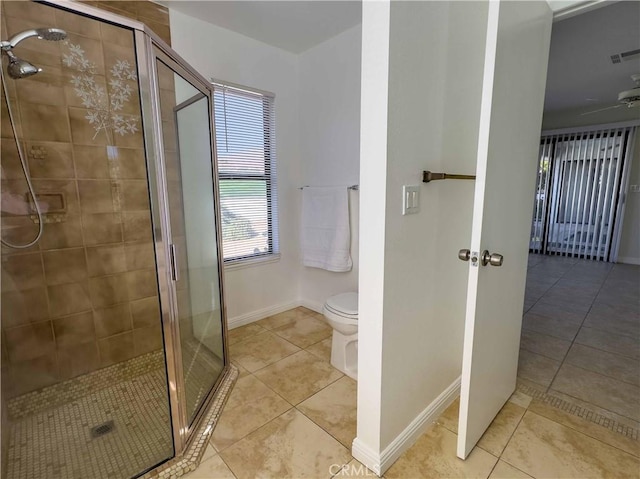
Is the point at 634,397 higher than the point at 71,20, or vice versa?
the point at 71,20

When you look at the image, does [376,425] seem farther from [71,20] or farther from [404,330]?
[71,20]

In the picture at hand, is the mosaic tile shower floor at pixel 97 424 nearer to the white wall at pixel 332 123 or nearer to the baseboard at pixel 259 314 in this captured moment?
the baseboard at pixel 259 314

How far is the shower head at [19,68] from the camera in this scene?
154 centimetres

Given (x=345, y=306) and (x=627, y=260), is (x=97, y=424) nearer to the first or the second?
(x=345, y=306)

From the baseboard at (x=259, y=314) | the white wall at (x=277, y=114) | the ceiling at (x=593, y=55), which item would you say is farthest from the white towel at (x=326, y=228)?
the ceiling at (x=593, y=55)

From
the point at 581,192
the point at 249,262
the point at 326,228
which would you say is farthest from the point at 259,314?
the point at 581,192

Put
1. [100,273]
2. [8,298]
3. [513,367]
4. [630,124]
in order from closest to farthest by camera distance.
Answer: [8,298], [513,367], [100,273], [630,124]

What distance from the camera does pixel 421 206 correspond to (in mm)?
1307

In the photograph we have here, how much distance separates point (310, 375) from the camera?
2012 millimetres

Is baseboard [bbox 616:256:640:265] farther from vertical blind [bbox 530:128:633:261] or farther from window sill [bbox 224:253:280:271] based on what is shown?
window sill [bbox 224:253:280:271]

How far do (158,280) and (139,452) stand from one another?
77 cm

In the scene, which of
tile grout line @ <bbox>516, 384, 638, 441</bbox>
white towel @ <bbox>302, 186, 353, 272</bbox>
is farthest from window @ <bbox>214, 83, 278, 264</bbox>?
tile grout line @ <bbox>516, 384, 638, 441</bbox>

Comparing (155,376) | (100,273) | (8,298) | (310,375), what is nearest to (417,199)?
(310,375)

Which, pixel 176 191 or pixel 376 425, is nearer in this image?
pixel 376 425
